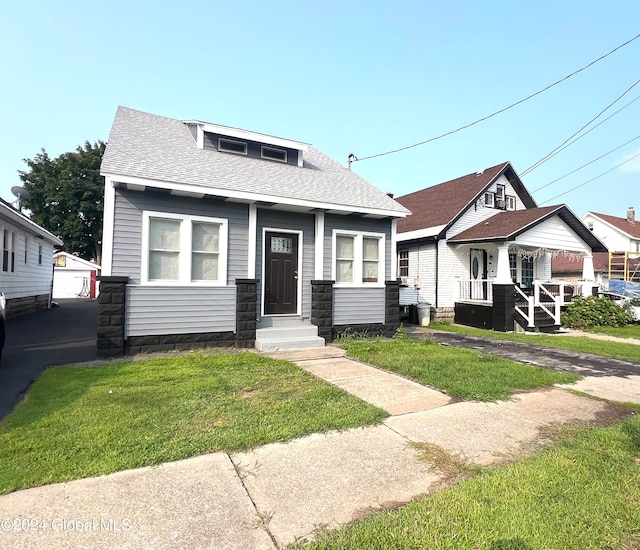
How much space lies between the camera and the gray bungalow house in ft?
22.7

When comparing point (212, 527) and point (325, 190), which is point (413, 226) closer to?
point (325, 190)

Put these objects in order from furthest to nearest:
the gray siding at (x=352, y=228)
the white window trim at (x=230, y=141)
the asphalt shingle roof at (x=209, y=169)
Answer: the white window trim at (x=230, y=141)
the gray siding at (x=352, y=228)
the asphalt shingle roof at (x=209, y=169)

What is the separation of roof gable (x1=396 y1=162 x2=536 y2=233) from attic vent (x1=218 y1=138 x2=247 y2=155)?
8265 millimetres

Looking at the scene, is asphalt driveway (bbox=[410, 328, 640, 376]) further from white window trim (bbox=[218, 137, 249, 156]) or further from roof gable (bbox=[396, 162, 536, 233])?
white window trim (bbox=[218, 137, 249, 156])

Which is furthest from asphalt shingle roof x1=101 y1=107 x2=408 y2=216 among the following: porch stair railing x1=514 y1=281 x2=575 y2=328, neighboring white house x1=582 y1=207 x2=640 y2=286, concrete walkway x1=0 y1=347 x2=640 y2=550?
neighboring white house x1=582 y1=207 x2=640 y2=286

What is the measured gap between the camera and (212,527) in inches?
83.7

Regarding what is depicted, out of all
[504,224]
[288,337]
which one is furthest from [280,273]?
[504,224]

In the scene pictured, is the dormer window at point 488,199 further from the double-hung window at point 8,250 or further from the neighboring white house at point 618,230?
the neighboring white house at point 618,230

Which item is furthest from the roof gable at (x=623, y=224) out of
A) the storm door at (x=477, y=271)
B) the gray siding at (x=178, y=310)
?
the gray siding at (x=178, y=310)

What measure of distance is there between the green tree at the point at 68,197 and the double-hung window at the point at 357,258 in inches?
1353

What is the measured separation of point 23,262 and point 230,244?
11407 mm

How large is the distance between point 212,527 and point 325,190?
806 cm

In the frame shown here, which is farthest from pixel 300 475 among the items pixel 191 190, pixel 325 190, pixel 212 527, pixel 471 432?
pixel 325 190

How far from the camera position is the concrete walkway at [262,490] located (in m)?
2.06
